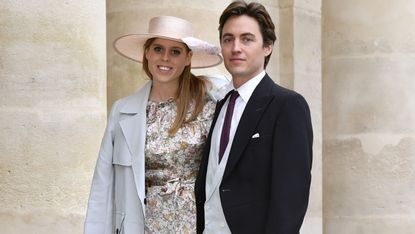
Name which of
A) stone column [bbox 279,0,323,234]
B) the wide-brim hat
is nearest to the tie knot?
the wide-brim hat

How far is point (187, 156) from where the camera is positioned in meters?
3.31

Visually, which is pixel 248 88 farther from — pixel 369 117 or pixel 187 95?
pixel 369 117

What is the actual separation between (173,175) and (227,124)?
316mm

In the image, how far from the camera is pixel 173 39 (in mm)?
3445

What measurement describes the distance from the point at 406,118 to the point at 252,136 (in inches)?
156

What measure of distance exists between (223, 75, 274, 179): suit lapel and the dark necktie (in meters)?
0.06

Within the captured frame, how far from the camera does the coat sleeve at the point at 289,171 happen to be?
2.94m

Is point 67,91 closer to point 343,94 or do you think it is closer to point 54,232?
point 54,232

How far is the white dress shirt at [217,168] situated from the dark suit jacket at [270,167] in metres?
0.04

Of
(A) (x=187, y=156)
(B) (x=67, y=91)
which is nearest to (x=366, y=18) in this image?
(B) (x=67, y=91)

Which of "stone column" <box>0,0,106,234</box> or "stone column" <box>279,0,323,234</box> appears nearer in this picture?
"stone column" <box>0,0,106,234</box>

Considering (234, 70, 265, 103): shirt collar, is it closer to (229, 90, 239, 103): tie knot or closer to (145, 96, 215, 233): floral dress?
(229, 90, 239, 103): tie knot

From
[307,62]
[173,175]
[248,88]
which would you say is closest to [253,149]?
[248,88]

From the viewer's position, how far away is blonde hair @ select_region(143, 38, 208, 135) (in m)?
3.36
